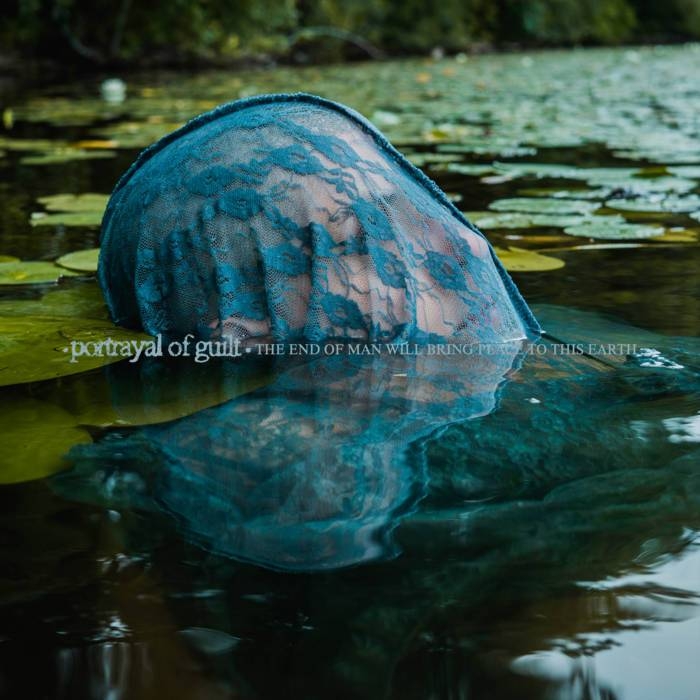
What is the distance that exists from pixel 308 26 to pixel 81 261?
1101 centimetres

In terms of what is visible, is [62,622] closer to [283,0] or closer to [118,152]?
[118,152]

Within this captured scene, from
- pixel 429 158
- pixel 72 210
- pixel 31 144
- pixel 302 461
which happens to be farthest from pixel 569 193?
pixel 31 144

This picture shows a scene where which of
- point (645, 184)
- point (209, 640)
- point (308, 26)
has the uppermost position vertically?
point (308, 26)

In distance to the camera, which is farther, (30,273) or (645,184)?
(645,184)

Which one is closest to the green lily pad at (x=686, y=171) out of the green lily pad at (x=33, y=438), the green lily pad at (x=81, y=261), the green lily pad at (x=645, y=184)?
the green lily pad at (x=645, y=184)

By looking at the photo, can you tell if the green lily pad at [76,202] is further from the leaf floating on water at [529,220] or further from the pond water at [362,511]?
the leaf floating on water at [529,220]

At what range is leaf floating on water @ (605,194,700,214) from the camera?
8.96ft

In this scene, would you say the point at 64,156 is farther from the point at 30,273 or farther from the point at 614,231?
the point at 614,231

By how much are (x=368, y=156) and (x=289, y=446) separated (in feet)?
2.02

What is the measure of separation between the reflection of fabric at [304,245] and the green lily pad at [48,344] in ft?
0.27

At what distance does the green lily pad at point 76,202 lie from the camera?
9.04 feet

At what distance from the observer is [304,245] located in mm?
1594

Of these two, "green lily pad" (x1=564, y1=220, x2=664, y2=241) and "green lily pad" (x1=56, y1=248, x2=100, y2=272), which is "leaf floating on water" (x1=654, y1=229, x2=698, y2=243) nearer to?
"green lily pad" (x1=564, y1=220, x2=664, y2=241)

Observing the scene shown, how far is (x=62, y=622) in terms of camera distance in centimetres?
86
